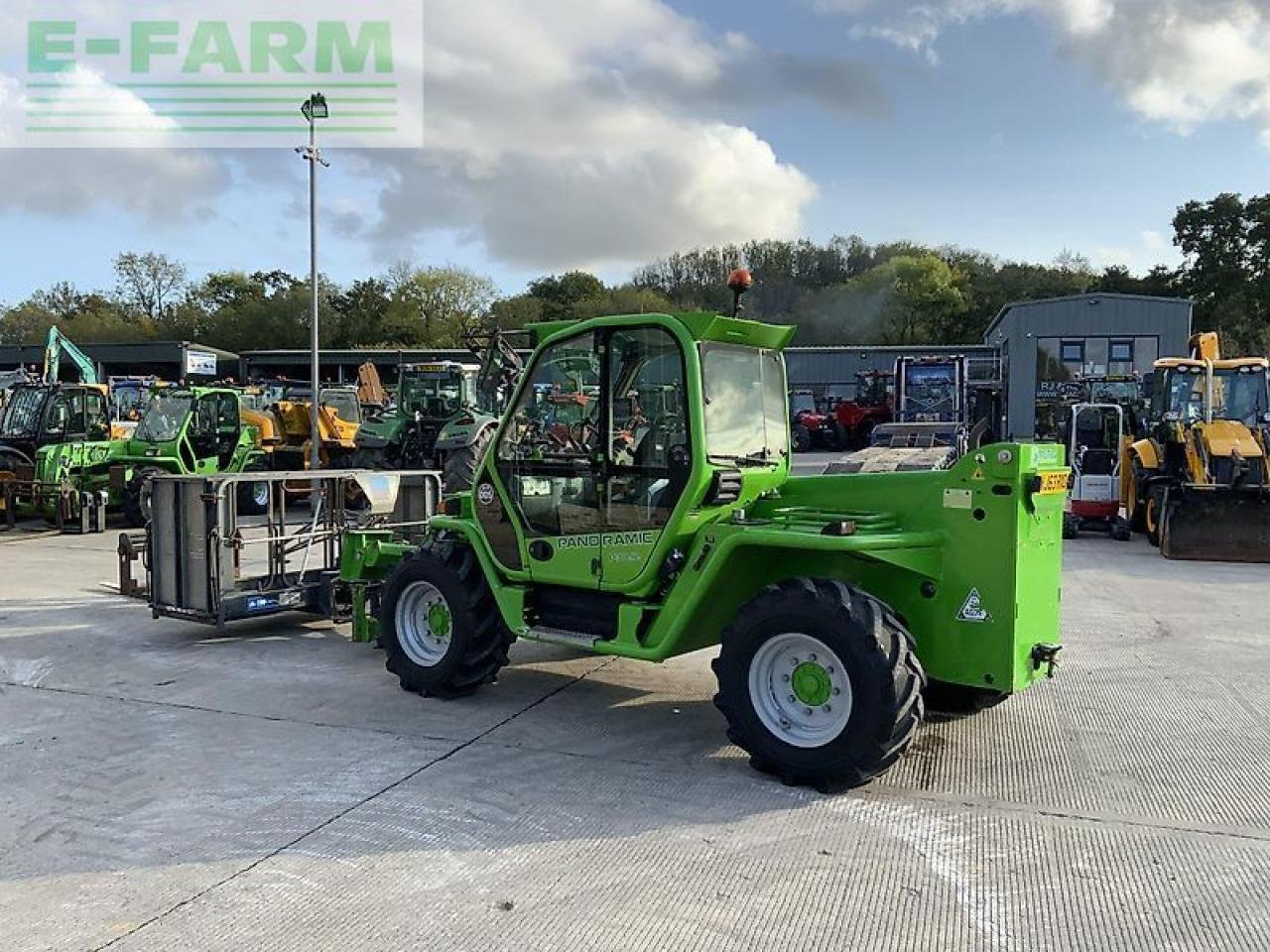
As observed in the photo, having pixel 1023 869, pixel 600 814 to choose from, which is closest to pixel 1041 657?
pixel 1023 869

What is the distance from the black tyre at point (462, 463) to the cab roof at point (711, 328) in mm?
7485

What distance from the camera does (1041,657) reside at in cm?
479

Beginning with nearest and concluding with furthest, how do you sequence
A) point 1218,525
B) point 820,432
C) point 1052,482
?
1. point 1052,482
2. point 1218,525
3. point 820,432

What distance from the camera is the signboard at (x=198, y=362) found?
119 feet

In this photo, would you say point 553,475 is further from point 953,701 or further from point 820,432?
point 820,432

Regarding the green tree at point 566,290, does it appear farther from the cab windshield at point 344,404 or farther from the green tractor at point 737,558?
the green tractor at point 737,558

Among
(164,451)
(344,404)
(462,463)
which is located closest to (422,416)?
(344,404)

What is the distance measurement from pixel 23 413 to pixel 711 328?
15.0 meters

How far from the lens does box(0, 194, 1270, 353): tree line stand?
185 feet

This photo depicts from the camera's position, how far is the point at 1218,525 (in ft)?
39.4

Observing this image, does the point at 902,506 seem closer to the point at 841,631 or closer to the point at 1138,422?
the point at 841,631

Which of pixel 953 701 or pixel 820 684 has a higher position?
pixel 820 684

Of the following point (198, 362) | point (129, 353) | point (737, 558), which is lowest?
point (737, 558)

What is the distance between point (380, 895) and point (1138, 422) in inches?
669
